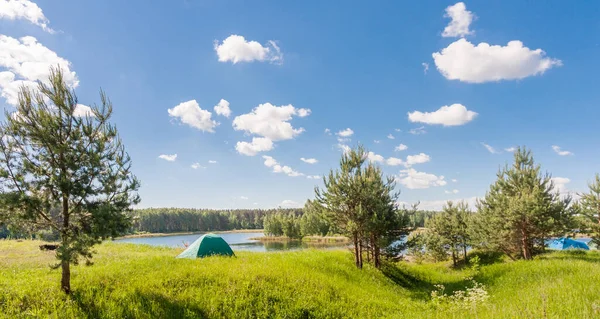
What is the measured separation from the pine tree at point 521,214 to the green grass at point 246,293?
19.4 ft

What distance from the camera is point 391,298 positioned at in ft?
52.7

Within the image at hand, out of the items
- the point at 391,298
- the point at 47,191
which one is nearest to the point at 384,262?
the point at 391,298

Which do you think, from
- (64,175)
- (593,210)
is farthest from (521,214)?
(64,175)

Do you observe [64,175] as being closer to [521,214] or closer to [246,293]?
[246,293]

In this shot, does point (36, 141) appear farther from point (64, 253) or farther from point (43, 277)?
point (43, 277)

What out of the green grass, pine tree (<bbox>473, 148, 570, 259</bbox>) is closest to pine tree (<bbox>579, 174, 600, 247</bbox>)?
pine tree (<bbox>473, 148, 570, 259</bbox>)

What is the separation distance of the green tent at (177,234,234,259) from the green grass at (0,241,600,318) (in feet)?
7.09

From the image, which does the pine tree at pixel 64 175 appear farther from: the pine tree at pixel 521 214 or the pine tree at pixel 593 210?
the pine tree at pixel 593 210

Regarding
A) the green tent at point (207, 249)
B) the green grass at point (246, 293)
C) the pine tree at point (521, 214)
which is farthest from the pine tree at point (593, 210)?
the green tent at point (207, 249)

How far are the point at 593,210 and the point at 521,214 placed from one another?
10606 mm

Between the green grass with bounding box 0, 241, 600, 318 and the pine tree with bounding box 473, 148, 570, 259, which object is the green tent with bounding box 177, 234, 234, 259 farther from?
the pine tree with bounding box 473, 148, 570, 259

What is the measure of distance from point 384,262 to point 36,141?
22.5 meters

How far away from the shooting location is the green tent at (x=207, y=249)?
18.6 meters

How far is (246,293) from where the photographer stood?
484 inches
